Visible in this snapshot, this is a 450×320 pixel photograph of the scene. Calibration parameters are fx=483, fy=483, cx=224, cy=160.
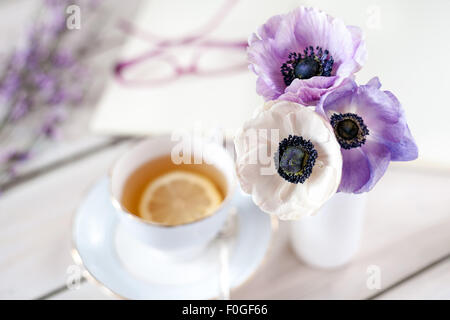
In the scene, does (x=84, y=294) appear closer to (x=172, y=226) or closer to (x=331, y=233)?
(x=172, y=226)

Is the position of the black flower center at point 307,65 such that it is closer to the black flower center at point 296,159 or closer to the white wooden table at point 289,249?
the black flower center at point 296,159

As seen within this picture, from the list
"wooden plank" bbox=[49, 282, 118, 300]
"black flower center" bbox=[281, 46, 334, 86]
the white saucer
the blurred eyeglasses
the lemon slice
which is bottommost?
"wooden plank" bbox=[49, 282, 118, 300]

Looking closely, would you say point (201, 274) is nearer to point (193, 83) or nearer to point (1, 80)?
point (193, 83)

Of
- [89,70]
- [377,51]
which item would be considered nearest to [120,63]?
[89,70]

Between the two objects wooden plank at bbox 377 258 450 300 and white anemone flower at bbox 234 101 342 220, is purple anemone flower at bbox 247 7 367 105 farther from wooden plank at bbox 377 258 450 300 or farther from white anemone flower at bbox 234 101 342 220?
wooden plank at bbox 377 258 450 300

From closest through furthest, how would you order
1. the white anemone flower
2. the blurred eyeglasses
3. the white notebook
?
the white anemone flower, the white notebook, the blurred eyeglasses

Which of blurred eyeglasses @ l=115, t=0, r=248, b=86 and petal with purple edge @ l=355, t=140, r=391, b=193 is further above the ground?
blurred eyeglasses @ l=115, t=0, r=248, b=86

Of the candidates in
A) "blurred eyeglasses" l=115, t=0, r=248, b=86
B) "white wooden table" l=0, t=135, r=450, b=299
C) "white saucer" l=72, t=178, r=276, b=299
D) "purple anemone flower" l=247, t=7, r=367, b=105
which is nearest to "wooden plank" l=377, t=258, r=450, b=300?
"white wooden table" l=0, t=135, r=450, b=299
